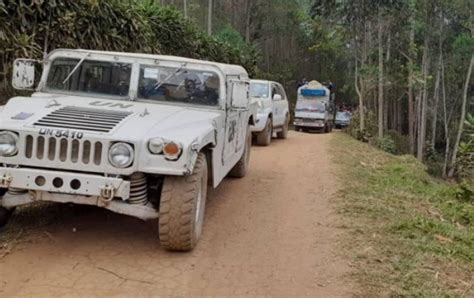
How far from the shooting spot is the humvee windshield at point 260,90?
14.1 meters

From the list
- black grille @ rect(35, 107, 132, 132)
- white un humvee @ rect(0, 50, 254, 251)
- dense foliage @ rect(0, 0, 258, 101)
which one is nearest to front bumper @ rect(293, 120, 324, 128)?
dense foliage @ rect(0, 0, 258, 101)

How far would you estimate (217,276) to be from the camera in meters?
4.62

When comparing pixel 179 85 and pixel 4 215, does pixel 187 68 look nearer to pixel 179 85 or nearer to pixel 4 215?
pixel 179 85

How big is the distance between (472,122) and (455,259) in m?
4.55

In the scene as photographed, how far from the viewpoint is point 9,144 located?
454cm

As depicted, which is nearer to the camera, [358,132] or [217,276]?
[217,276]

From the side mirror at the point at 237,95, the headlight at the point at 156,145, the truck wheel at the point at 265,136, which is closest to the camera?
the headlight at the point at 156,145

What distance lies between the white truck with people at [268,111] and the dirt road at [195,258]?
244 inches

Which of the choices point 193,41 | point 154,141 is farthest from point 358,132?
point 154,141

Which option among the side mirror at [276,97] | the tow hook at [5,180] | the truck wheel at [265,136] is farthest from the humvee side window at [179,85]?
the side mirror at [276,97]

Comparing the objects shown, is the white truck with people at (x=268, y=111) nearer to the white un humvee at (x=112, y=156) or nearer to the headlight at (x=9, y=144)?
the white un humvee at (x=112, y=156)

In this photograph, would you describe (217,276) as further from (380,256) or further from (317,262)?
(380,256)

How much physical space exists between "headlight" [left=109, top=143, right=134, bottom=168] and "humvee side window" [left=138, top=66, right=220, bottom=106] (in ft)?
5.34

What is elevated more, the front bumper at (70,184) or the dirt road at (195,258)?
the front bumper at (70,184)
